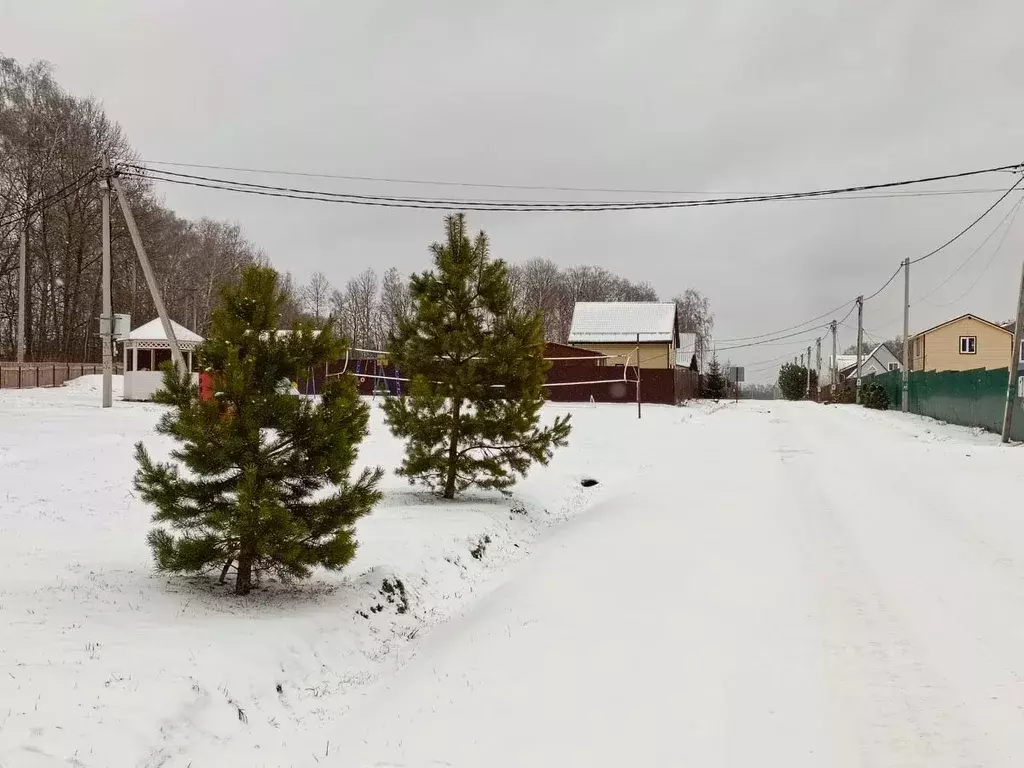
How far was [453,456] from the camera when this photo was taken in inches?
445

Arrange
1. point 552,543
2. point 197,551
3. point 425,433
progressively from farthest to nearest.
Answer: point 425,433 < point 552,543 < point 197,551

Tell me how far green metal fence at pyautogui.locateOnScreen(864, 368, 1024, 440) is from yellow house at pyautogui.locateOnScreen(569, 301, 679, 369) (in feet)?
65.8

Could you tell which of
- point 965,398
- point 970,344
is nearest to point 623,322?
point 970,344

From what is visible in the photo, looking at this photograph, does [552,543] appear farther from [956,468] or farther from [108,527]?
[956,468]

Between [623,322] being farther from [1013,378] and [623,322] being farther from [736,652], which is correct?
[736,652]

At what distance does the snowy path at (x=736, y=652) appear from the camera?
416 cm

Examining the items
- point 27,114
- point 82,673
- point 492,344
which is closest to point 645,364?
point 27,114

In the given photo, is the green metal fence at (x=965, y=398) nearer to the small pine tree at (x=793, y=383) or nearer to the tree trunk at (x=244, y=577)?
the tree trunk at (x=244, y=577)

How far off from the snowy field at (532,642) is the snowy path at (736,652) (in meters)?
0.02

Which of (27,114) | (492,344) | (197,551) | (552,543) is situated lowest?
(552,543)

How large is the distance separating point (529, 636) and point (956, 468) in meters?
13.0

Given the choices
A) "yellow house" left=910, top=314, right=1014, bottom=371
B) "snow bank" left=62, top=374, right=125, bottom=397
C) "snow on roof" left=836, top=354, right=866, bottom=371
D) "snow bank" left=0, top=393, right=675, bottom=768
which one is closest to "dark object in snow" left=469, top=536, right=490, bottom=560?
"snow bank" left=0, top=393, right=675, bottom=768

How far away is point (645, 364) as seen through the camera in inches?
2243

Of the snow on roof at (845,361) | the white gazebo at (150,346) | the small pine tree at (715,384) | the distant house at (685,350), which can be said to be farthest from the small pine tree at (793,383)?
the white gazebo at (150,346)
